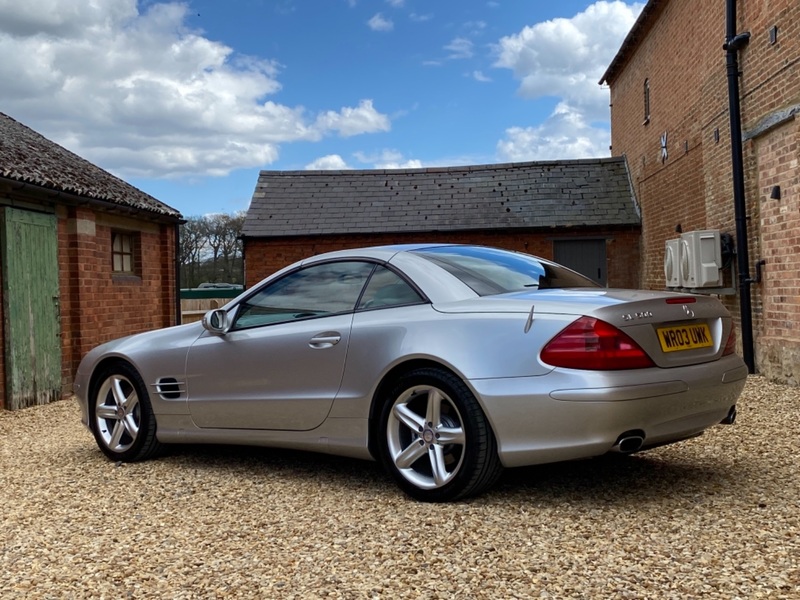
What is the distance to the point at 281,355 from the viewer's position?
4.36 metres

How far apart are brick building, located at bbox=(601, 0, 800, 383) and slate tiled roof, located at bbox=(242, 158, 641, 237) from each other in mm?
1871

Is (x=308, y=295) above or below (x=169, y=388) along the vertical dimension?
above

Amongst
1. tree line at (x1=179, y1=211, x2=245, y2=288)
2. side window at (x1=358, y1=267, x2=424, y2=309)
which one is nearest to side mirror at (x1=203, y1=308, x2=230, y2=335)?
side window at (x1=358, y1=267, x2=424, y2=309)

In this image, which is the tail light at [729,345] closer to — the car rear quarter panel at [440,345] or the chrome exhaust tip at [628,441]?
the chrome exhaust tip at [628,441]

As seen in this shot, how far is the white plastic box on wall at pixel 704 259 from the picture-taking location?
9.73m

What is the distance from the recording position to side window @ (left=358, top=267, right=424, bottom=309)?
4090 millimetres

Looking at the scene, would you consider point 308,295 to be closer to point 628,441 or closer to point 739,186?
point 628,441

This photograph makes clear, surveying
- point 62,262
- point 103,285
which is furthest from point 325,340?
point 103,285

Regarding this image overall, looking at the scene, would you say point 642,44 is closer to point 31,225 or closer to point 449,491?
point 31,225

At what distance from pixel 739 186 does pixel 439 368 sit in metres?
7.01

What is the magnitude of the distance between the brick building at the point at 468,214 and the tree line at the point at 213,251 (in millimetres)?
20729

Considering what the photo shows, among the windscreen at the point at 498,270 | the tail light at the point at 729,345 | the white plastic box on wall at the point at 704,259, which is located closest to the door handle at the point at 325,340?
the windscreen at the point at 498,270

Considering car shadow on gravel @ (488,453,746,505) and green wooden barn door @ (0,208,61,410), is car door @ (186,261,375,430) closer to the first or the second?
car shadow on gravel @ (488,453,746,505)

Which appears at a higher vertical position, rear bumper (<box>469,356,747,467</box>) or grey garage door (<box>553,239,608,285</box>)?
grey garage door (<box>553,239,608,285</box>)
